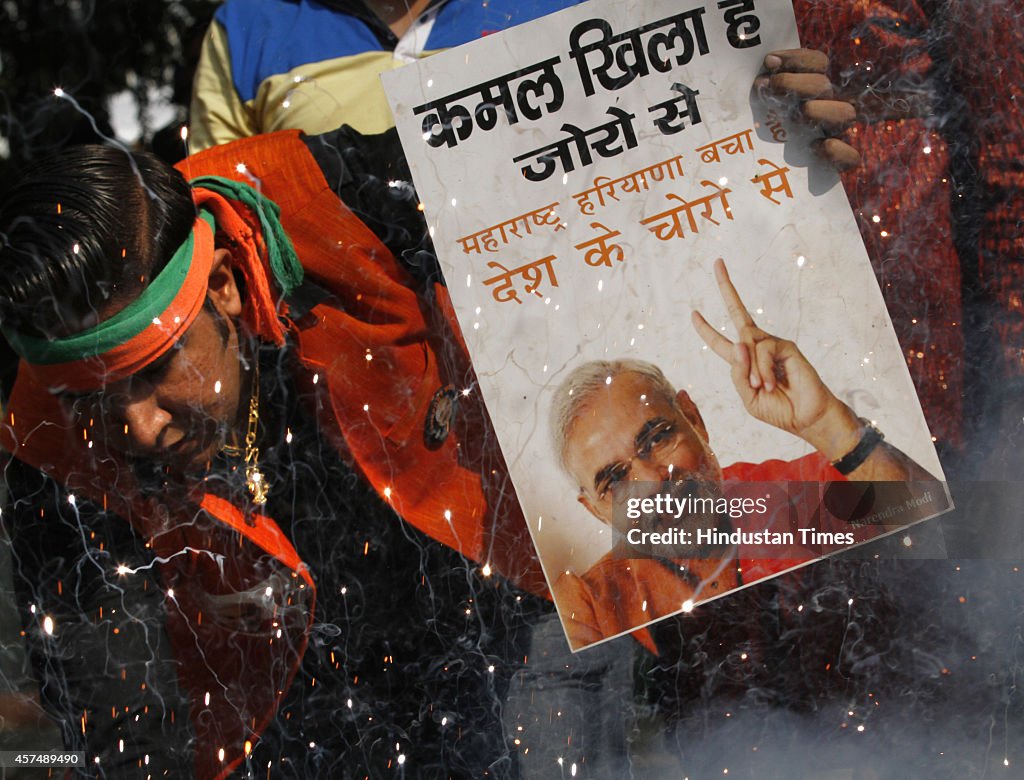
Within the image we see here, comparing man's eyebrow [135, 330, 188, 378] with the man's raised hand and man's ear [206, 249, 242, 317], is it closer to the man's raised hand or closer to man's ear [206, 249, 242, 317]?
man's ear [206, 249, 242, 317]

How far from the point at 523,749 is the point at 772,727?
226 millimetres

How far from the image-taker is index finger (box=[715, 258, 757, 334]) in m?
0.88

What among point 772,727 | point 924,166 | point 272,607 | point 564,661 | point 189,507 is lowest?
point 772,727

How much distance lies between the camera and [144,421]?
0.83 meters

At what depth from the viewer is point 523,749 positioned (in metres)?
0.91

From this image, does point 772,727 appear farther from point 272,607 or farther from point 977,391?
point 272,607

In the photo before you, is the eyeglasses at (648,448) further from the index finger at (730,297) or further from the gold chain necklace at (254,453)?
the gold chain necklace at (254,453)

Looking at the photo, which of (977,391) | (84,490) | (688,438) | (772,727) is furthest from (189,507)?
(977,391)

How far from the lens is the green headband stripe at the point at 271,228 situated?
845 mm

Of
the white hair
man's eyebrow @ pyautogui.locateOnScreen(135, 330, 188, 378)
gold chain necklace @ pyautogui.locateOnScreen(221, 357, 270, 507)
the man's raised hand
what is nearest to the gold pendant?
gold chain necklace @ pyautogui.locateOnScreen(221, 357, 270, 507)

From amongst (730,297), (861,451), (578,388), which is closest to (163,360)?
(578,388)

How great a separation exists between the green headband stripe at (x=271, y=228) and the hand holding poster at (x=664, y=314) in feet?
0.41

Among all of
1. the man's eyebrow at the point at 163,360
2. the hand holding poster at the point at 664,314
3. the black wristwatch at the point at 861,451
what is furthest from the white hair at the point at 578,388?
the man's eyebrow at the point at 163,360

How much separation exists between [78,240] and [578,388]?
0.42 m
